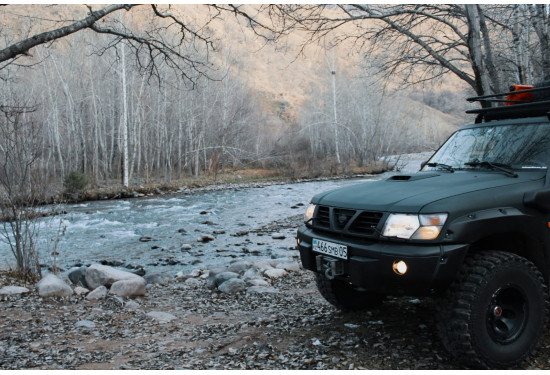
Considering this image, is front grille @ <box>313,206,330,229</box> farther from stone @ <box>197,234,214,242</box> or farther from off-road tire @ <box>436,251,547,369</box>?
stone @ <box>197,234,214,242</box>

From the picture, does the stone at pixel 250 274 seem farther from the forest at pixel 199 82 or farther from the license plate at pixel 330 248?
the forest at pixel 199 82

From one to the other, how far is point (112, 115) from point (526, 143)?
32439 mm

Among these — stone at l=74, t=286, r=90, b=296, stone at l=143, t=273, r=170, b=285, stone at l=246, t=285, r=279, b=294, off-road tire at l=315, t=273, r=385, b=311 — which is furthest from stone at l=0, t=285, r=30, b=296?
off-road tire at l=315, t=273, r=385, b=311

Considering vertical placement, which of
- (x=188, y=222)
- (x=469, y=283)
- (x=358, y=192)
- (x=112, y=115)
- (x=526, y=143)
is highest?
(x=112, y=115)

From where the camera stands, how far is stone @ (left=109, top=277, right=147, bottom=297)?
20.7ft

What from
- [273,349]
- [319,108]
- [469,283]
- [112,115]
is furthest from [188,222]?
[319,108]

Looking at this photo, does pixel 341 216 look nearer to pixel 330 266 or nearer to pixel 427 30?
pixel 330 266

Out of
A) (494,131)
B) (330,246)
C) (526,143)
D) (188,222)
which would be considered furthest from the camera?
(188,222)

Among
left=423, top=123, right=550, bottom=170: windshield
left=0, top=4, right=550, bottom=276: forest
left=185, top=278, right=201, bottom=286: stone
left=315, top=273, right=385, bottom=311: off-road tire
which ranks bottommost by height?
left=185, top=278, right=201, bottom=286: stone

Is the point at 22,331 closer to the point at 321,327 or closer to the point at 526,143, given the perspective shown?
the point at 321,327

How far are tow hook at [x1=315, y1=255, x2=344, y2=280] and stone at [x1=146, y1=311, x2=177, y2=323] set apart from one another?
2282 mm

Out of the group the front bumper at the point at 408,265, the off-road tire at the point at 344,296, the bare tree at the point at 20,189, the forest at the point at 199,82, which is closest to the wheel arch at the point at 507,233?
the front bumper at the point at 408,265

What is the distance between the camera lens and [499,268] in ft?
10.6

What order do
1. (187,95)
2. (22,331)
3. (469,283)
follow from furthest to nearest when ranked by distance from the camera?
1. (187,95)
2. (22,331)
3. (469,283)
